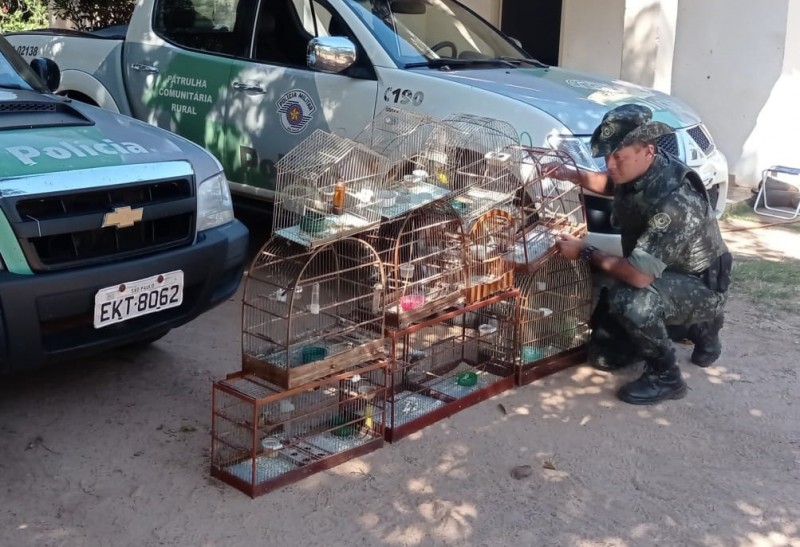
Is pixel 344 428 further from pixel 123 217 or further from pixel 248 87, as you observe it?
pixel 248 87

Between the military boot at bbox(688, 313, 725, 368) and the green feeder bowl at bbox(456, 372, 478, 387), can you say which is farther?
the military boot at bbox(688, 313, 725, 368)

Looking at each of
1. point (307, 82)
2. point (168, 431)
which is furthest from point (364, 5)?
point (168, 431)

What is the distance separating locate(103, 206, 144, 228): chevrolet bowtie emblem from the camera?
355cm

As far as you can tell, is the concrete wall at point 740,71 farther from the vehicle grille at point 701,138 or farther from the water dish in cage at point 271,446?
the water dish in cage at point 271,446

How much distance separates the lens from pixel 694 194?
14.1 feet

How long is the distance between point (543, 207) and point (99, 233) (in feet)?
7.01

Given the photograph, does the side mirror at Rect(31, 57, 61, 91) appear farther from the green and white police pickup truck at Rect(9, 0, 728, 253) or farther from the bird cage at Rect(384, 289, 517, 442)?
the bird cage at Rect(384, 289, 517, 442)

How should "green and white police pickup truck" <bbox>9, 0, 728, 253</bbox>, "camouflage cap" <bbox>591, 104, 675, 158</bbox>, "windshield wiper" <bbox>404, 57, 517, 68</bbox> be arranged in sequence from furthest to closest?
"windshield wiper" <bbox>404, 57, 517, 68</bbox> < "green and white police pickup truck" <bbox>9, 0, 728, 253</bbox> < "camouflage cap" <bbox>591, 104, 675, 158</bbox>

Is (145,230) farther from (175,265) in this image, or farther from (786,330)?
(786,330)

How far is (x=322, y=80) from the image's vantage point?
5547 millimetres

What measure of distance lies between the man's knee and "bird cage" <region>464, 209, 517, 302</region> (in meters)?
0.52

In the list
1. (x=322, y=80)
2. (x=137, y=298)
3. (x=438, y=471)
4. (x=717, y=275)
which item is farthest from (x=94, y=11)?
(x=438, y=471)

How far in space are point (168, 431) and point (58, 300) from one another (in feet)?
2.71

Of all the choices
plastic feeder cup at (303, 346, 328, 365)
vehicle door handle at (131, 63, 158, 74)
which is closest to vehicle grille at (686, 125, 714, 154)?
plastic feeder cup at (303, 346, 328, 365)
